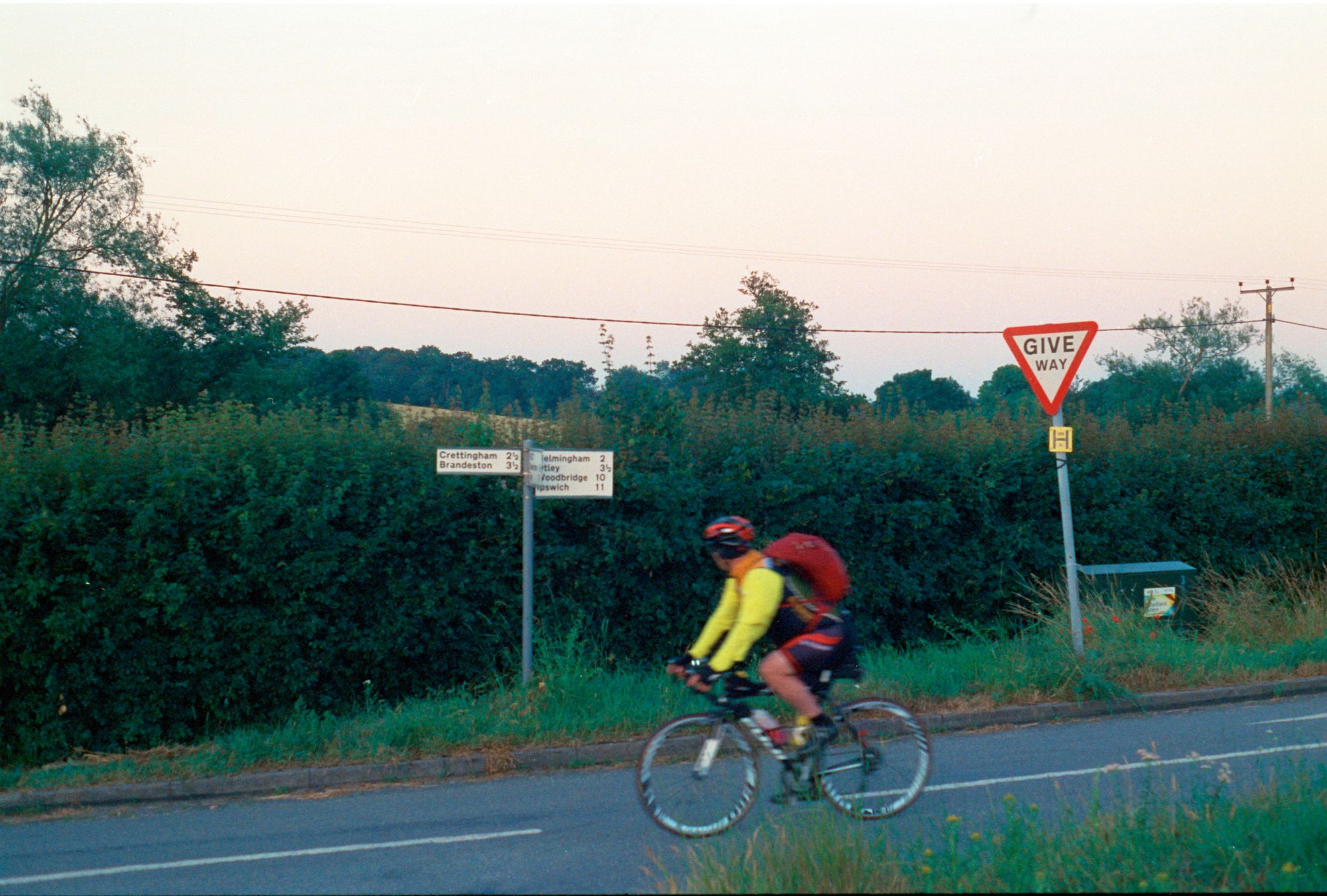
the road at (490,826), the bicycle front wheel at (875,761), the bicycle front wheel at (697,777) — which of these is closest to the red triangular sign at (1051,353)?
the road at (490,826)

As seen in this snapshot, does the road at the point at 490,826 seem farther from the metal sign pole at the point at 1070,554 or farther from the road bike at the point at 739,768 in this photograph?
the metal sign pole at the point at 1070,554

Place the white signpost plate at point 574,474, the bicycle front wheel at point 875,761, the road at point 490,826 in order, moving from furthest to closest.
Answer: the white signpost plate at point 574,474 → the bicycle front wheel at point 875,761 → the road at point 490,826

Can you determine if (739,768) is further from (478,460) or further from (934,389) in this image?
(934,389)

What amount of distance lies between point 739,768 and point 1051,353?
227 inches

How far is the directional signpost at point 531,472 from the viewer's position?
9.38 m

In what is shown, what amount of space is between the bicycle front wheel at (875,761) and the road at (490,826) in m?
0.16

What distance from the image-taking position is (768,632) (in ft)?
19.9

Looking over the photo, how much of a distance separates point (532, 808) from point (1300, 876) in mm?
4446

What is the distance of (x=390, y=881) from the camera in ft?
18.0

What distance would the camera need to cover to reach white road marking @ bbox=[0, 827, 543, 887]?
5879 mm

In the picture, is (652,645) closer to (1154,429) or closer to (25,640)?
(25,640)

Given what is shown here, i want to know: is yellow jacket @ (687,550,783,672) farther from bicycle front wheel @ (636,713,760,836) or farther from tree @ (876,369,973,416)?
tree @ (876,369,973,416)

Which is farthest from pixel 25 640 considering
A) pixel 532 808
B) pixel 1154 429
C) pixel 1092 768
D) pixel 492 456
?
pixel 1154 429

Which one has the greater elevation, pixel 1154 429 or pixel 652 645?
pixel 1154 429
